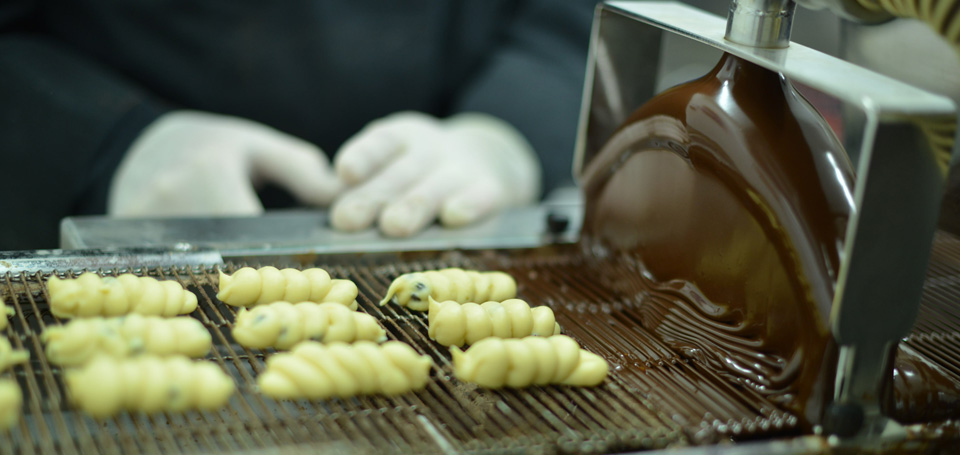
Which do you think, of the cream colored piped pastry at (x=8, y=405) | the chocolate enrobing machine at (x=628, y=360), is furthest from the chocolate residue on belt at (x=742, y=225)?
the cream colored piped pastry at (x=8, y=405)

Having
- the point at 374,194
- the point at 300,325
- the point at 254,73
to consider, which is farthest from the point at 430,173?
the point at 300,325

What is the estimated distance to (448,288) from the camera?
117 centimetres

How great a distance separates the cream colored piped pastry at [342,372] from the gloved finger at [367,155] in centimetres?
104

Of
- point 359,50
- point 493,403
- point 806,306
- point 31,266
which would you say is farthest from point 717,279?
point 359,50

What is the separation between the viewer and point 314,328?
3.29 ft

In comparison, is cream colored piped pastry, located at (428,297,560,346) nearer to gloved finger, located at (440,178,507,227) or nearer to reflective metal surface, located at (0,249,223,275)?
reflective metal surface, located at (0,249,223,275)

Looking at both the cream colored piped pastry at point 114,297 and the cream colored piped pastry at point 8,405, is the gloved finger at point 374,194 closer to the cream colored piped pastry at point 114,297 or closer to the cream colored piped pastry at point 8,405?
the cream colored piped pastry at point 114,297

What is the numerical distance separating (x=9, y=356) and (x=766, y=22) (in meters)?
1.01

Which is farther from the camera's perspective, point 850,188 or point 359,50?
point 359,50

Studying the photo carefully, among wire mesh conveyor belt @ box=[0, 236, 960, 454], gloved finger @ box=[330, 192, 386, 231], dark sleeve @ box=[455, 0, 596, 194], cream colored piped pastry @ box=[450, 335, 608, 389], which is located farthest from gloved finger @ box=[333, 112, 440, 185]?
cream colored piped pastry @ box=[450, 335, 608, 389]

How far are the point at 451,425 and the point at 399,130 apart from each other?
4.51 ft

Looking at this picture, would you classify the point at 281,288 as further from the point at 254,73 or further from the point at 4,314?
the point at 254,73

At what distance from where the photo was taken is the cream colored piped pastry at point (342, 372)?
0.88m

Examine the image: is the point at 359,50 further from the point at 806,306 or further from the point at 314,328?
the point at 806,306
